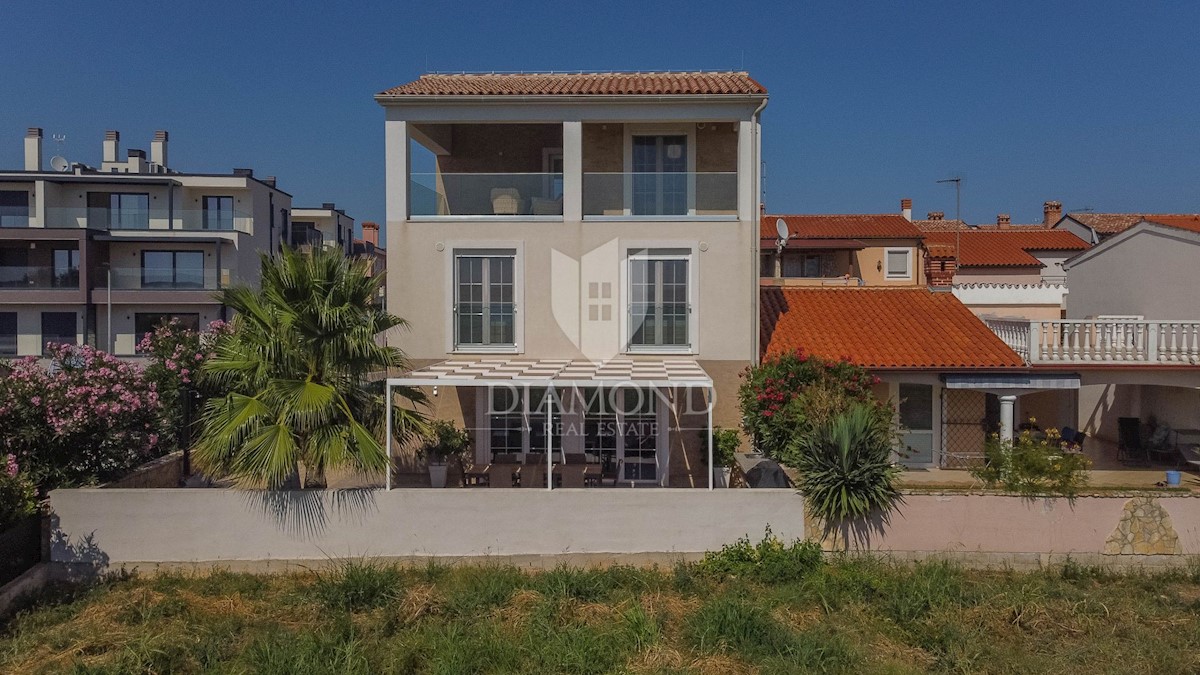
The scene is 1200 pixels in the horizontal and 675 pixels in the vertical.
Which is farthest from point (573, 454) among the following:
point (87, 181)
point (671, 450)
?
point (87, 181)

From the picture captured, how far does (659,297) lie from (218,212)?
148 feet

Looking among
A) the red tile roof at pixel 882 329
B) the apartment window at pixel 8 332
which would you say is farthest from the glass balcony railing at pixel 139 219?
the red tile roof at pixel 882 329

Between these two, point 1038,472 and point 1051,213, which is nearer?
point 1038,472

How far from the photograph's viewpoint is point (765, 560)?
14.4 metres

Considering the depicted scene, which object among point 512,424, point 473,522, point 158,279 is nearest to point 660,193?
point 512,424

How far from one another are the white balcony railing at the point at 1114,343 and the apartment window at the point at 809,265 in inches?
792

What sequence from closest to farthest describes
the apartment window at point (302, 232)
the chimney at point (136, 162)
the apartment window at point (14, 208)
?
the apartment window at point (14, 208), the chimney at point (136, 162), the apartment window at point (302, 232)

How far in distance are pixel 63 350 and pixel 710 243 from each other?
49.2 feet

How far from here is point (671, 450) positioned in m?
19.2

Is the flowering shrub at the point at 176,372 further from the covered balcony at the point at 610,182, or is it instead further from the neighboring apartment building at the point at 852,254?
the neighboring apartment building at the point at 852,254

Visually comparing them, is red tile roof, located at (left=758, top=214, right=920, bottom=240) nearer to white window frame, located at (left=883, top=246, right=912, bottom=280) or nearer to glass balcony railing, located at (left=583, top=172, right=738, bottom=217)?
white window frame, located at (left=883, top=246, right=912, bottom=280)

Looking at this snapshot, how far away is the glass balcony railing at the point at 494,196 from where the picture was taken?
19984 millimetres

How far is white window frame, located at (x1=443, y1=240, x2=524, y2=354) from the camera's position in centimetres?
1981

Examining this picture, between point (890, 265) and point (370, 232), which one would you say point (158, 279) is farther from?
point (890, 265)
